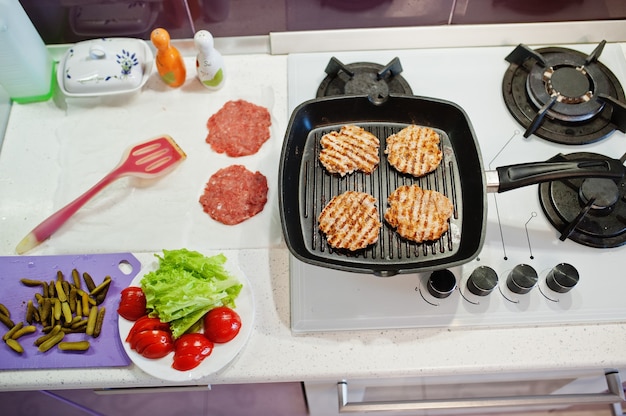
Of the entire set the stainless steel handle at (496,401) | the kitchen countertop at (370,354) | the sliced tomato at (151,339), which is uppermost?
the sliced tomato at (151,339)

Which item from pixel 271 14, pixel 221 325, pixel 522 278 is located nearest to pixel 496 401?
pixel 522 278

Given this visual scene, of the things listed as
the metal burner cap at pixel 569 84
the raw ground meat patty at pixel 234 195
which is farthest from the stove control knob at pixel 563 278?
the raw ground meat patty at pixel 234 195

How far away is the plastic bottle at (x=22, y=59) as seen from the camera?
1.22m

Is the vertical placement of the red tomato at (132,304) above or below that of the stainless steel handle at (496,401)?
above

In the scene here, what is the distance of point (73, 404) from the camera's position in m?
1.32

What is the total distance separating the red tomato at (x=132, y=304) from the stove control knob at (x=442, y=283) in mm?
621

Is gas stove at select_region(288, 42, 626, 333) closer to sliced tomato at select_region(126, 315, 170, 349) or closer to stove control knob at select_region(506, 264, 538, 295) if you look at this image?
stove control knob at select_region(506, 264, 538, 295)

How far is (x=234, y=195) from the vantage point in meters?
1.26

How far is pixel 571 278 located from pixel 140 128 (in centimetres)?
111

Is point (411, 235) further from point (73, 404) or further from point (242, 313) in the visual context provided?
point (73, 404)

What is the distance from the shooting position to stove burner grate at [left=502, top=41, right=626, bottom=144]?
1.30m

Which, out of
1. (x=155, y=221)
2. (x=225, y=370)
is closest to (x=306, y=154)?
(x=155, y=221)

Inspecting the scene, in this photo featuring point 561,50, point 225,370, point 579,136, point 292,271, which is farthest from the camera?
point 561,50

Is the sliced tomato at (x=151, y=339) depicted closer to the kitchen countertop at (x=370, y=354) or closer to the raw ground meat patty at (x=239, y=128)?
the kitchen countertop at (x=370, y=354)
